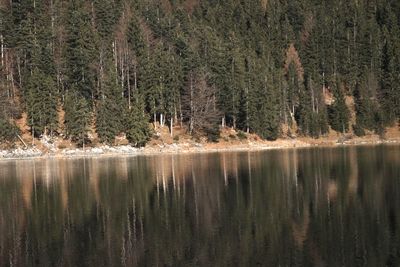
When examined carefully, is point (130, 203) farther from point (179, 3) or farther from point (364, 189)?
point (179, 3)

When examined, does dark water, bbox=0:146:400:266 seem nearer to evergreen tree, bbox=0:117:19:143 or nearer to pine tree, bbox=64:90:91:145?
evergreen tree, bbox=0:117:19:143

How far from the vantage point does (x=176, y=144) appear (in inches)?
4097

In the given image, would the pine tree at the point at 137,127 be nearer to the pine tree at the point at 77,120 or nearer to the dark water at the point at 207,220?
the pine tree at the point at 77,120

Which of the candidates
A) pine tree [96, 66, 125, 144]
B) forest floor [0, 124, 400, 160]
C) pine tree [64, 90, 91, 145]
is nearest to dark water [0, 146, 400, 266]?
forest floor [0, 124, 400, 160]

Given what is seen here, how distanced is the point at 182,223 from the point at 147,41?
101025 mm

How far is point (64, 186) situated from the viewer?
47.4 metres

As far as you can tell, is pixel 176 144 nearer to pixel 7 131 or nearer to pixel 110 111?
pixel 110 111

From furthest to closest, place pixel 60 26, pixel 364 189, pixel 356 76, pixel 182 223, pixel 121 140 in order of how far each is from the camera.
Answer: pixel 356 76 < pixel 60 26 < pixel 121 140 < pixel 364 189 < pixel 182 223

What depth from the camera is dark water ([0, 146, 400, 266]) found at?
22.2 meters

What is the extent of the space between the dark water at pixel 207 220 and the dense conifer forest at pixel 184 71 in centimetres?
5334

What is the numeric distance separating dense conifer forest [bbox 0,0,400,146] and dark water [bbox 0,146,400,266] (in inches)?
2100

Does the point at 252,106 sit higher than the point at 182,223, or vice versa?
the point at 252,106

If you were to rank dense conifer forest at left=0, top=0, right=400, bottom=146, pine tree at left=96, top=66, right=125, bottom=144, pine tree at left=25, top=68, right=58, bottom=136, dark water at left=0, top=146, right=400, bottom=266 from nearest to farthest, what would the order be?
dark water at left=0, top=146, right=400, bottom=266, pine tree at left=25, top=68, right=58, bottom=136, pine tree at left=96, top=66, right=125, bottom=144, dense conifer forest at left=0, top=0, right=400, bottom=146

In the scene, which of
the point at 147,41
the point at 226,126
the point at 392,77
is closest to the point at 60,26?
the point at 147,41
